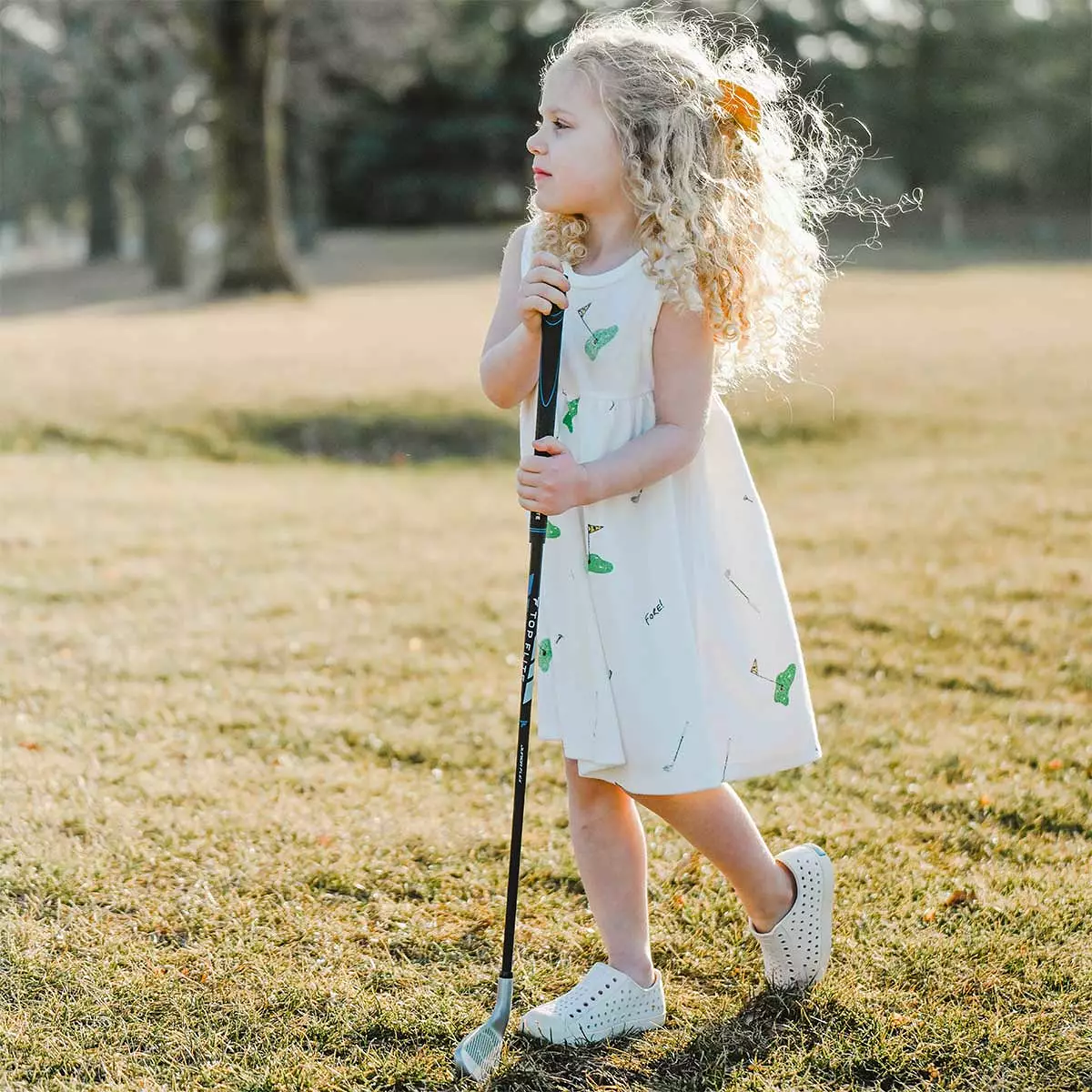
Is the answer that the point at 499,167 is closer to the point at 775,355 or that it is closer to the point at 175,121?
the point at 175,121

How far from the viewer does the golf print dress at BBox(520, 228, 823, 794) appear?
2.60m

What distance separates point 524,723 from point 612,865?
34 centimetres

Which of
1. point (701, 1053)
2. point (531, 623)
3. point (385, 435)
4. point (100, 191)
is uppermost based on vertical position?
point (100, 191)

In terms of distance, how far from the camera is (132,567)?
647 cm

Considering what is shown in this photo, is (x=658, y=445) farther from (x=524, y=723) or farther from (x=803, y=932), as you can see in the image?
(x=803, y=932)

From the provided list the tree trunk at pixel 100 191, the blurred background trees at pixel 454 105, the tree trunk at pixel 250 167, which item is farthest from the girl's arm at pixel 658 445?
the tree trunk at pixel 100 191

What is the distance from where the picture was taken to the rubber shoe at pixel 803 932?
2873mm

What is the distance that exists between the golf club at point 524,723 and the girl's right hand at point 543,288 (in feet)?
0.08

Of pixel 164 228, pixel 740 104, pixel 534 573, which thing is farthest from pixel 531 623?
pixel 164 228

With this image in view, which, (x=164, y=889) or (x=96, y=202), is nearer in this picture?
(x=164, y=889)

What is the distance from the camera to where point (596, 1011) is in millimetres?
2732

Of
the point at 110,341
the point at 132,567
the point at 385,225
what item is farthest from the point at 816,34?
the point at 132,567

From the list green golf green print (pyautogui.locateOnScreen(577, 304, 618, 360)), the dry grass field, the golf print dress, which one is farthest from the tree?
green golf green print (pyautogui.locateOnScreen(577, 304, 618, 360))

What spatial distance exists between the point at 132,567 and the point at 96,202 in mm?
33047
